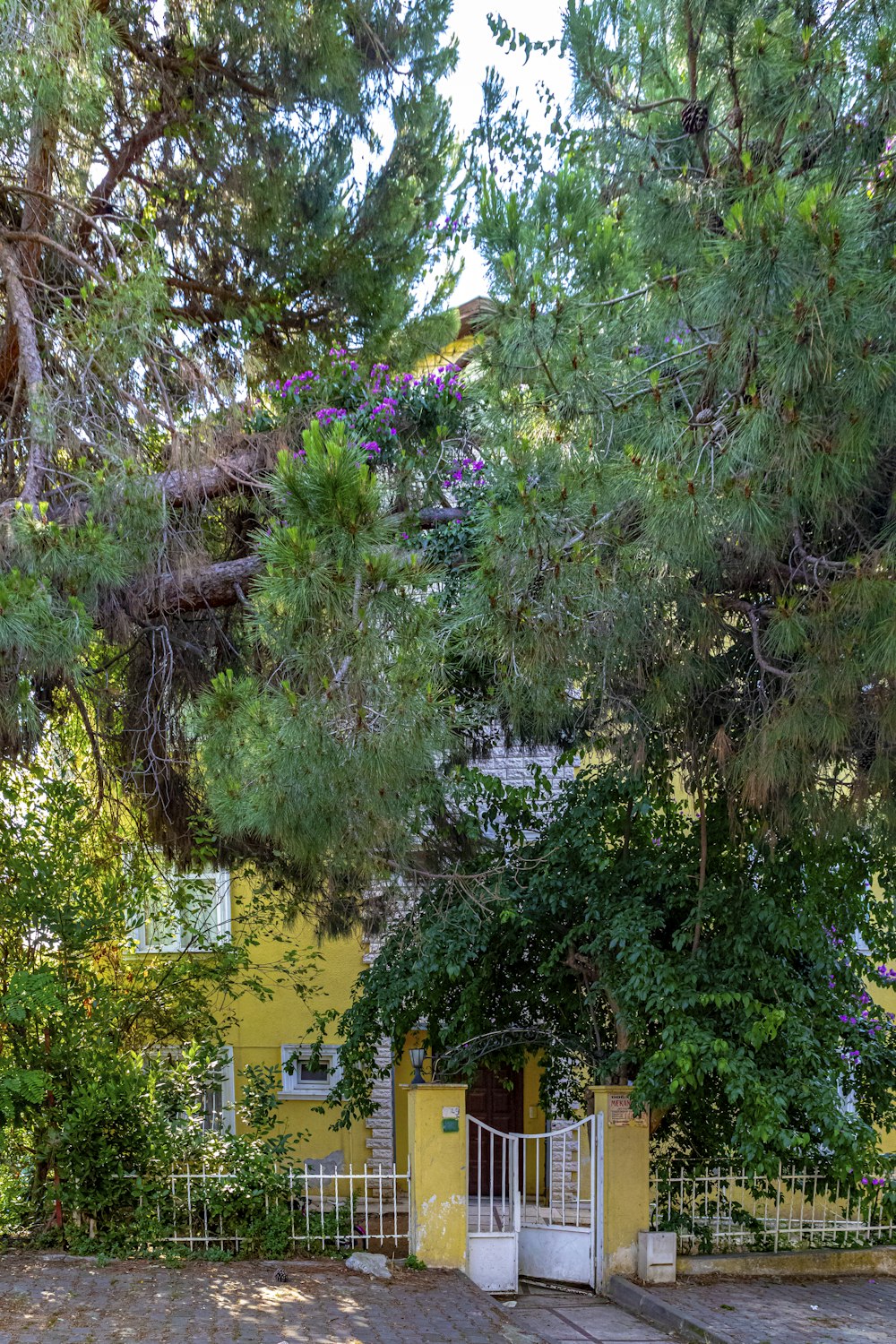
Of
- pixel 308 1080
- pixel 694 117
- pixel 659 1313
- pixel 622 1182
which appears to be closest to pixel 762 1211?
pixel 622 1182

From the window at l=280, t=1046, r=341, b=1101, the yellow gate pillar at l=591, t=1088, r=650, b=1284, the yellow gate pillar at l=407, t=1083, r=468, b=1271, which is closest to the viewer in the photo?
the yellow gate pillar at l=407, t=1083, r=468, b=1271

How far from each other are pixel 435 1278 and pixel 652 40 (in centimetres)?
826

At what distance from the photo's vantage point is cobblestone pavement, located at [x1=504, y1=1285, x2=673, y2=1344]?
7.98 m

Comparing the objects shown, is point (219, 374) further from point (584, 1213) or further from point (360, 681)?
point (584, 1213)

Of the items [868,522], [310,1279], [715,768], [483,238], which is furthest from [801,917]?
[483,238]

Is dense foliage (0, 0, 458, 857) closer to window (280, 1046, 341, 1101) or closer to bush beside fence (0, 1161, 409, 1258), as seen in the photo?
bush beside fence (0, 1161, 409, 1258)

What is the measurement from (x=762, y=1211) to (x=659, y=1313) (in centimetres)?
181

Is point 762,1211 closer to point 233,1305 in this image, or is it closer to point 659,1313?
point 659,1313

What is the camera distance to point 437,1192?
897 cm

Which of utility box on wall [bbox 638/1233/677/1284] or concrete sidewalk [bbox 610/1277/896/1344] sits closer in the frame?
concrete sidewalk [bbox 610/1277/896/1344]

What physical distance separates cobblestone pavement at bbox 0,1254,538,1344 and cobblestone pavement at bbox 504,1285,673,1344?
0.40m

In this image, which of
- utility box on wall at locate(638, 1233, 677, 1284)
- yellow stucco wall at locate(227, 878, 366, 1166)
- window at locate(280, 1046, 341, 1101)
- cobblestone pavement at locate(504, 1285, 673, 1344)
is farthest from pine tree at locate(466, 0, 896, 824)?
window at locate(280, 1046, 341, 1101)

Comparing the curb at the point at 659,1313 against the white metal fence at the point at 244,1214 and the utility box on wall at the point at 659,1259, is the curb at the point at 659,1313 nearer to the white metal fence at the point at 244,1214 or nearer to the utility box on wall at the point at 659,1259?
the utility box on wall at the point at 659,1259

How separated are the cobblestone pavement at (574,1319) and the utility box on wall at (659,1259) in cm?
40
